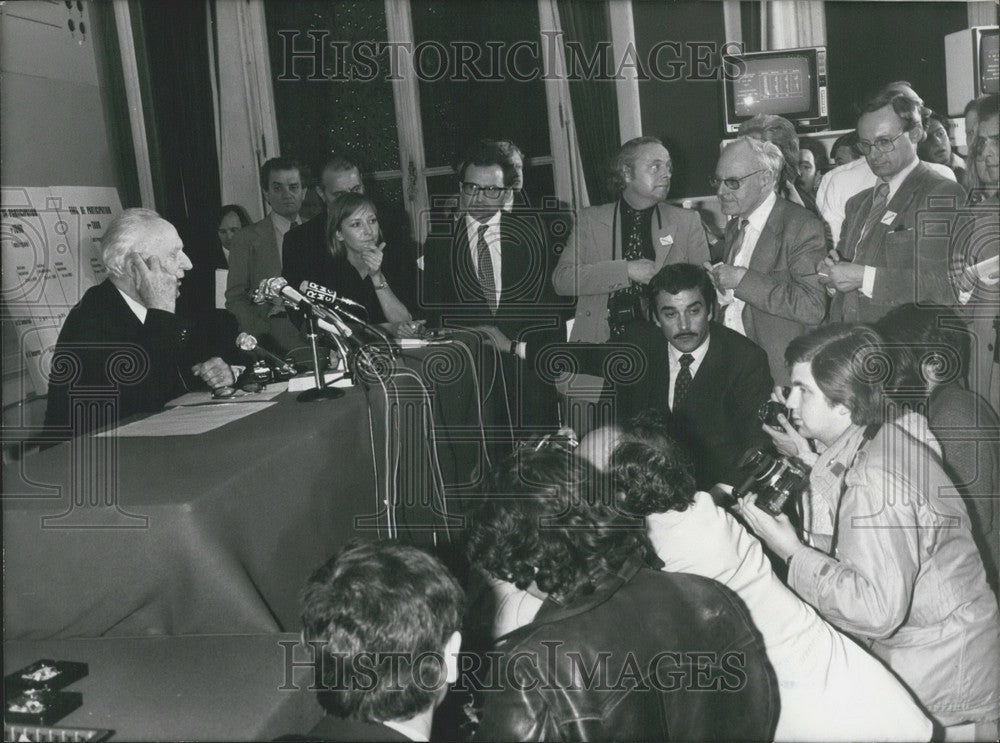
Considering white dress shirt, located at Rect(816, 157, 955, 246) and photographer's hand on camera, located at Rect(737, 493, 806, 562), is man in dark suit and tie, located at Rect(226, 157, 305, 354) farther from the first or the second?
photographer's hand on camera, located at Rect(737, 493, 806, 562)

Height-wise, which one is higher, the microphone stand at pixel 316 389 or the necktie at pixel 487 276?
the necktie at pixel 487 276

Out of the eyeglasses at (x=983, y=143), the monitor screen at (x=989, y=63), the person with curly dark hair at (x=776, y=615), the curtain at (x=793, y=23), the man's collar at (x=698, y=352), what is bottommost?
the person with curly dark hair at (x=776, y=615)

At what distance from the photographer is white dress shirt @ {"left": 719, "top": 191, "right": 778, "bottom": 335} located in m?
3.27

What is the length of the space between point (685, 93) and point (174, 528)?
335 cm

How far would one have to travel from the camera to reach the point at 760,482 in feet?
6.10

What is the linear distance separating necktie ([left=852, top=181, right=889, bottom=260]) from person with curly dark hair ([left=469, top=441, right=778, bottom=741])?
7.24 ft

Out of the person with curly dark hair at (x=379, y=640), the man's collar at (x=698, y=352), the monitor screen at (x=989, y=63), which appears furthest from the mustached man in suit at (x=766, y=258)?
the person with curly dark hair at (x=379, y=640)

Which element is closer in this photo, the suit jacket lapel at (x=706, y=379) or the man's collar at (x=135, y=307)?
the man's collar at (x=135, y=307)

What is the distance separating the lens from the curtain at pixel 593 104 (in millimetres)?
4355

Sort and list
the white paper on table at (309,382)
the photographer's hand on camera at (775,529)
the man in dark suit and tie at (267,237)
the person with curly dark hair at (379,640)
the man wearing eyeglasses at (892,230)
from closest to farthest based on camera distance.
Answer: the person with curly dark hair at (379,640), the photographer's hand on camera at (775,529), the white paper on table at (309,382), the man wearing eyeglasses at (892,230), the man in dark suit and tie at (267,237)

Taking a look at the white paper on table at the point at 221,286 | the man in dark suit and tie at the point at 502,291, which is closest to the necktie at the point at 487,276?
the man in dark suit and tie at the point at 502,291

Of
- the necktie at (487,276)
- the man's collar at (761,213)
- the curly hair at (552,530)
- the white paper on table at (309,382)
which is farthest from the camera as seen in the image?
the necktie at (487,276)

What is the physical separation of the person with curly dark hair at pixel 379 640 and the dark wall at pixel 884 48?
10.5 feet

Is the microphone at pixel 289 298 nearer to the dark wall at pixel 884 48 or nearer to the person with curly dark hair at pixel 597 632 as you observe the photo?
the person with curly dark hair at pixel 597 632
